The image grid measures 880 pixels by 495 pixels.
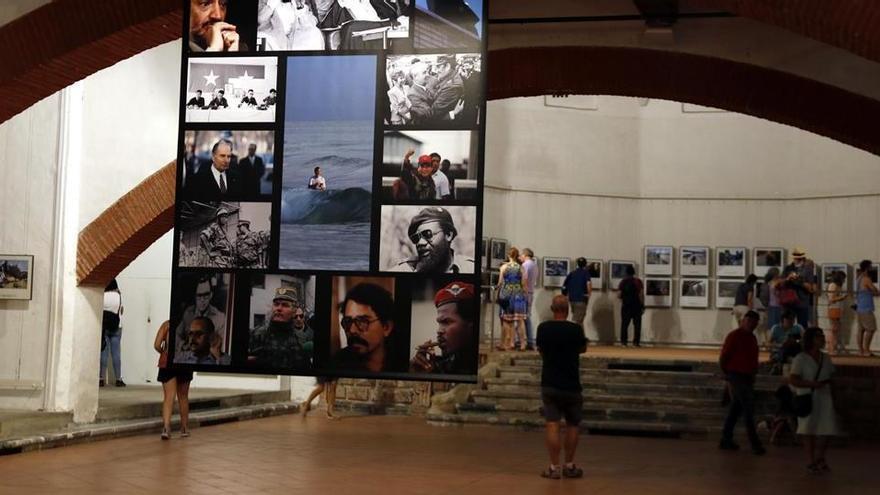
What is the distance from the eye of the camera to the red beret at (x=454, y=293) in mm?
7137

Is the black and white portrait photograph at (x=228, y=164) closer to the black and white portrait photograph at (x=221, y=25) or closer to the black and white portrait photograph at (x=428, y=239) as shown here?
the black and white portrait photograph at (x=221, y=25)

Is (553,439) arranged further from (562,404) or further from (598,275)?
(598,275)

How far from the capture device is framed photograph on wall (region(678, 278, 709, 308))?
20828 millimetres

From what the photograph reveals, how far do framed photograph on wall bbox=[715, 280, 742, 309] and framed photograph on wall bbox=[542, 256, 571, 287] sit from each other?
9.22 ft

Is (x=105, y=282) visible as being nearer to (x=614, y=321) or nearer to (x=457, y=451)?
(x=457, y=451)

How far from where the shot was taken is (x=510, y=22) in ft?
33.0

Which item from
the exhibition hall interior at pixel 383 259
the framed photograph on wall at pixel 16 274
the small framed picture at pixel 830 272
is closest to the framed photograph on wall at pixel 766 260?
the exhibition hall interior at pixel 383 259

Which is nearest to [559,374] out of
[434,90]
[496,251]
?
[434,90]

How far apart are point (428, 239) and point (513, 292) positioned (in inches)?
375

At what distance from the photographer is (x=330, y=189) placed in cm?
739

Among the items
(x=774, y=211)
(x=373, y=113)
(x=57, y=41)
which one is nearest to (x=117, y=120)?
(x=57, y=41)

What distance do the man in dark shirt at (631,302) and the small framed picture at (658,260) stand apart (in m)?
1.50

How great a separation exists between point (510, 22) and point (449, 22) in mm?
2924

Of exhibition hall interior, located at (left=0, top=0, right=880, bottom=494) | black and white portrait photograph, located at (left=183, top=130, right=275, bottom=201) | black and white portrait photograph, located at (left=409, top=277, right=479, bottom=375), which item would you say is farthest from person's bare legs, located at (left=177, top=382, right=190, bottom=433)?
black and white portrait photograph, located at (left=409, top=277, right=479, bottom=375)
